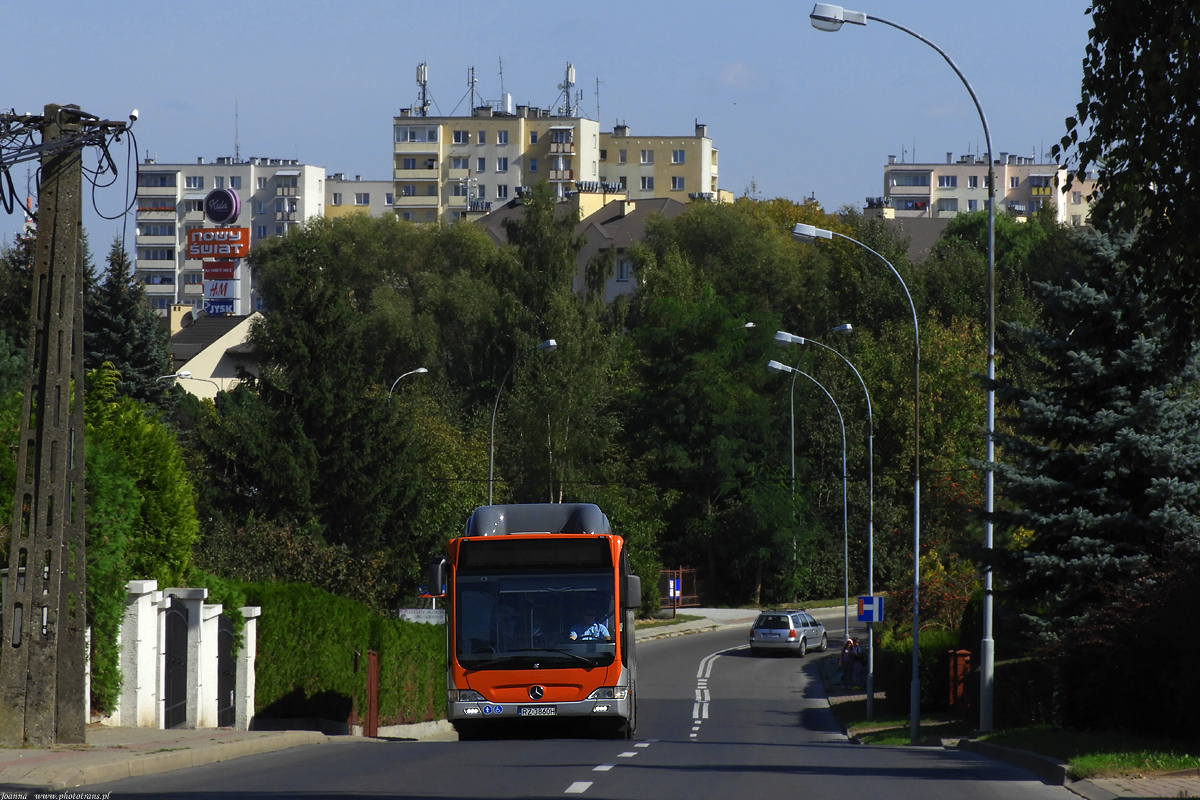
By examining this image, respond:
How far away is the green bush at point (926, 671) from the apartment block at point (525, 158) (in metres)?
115

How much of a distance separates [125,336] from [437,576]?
4098cm

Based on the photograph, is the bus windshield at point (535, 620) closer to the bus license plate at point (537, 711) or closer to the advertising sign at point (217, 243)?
the bus license plate at point (537, 711)

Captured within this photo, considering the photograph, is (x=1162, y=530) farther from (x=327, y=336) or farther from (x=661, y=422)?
(x=661, y=422)

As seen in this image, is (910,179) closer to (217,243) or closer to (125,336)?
(217,243)

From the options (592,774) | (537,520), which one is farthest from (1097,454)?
(592,774)

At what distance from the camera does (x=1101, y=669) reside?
1822 cm

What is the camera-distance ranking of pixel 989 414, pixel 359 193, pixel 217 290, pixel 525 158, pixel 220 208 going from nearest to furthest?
pixel 989 414 < pixel 217 290 < pixel 220 208 < pixel 525 158 < pixel 359 193

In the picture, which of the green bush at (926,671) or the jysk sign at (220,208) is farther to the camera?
the jysk sign at (220,208)

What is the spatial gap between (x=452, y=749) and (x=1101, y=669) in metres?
8.12

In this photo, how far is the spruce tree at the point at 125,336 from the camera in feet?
180

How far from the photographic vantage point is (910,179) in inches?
7279

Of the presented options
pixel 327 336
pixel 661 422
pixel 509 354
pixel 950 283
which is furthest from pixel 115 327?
pixel 950 283

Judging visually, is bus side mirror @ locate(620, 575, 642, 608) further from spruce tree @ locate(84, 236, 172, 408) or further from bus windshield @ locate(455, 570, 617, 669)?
spruce tree @ locate(84, 236, 172, 408)

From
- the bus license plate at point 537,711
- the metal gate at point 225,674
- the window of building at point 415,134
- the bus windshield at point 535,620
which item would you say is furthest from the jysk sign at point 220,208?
the bus license plate at point 537,711
